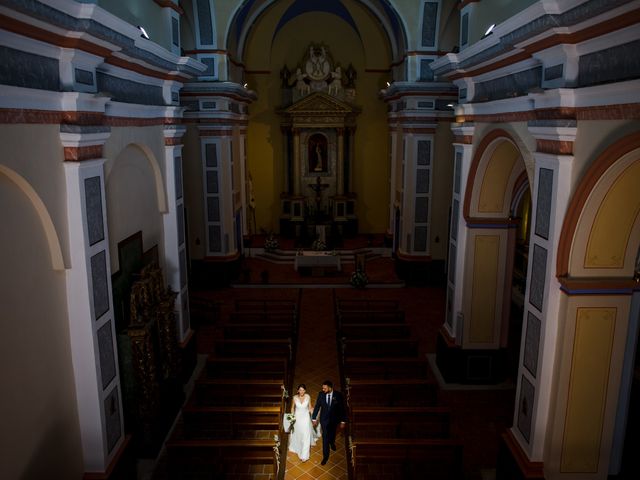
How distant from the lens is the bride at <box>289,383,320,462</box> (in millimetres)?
9039

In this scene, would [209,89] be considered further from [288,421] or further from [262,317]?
[288,421]

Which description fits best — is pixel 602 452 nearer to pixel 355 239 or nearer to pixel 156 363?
pixel 156 363

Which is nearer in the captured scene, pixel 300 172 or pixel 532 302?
pixel 532 302

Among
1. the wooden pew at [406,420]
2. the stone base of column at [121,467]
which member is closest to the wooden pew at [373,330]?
the wooden pew at [406,420]

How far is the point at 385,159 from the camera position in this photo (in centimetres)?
2470

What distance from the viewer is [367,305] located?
48.3ft

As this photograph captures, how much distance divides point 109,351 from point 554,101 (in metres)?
6.69

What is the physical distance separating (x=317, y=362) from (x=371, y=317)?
6.61 feet

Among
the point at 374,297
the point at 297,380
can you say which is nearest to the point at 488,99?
the point at 297,380

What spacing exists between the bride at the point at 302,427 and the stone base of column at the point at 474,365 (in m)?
3.95

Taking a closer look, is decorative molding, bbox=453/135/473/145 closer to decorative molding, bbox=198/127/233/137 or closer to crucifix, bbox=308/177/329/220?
decorative molding, bbox=198/127/233/137

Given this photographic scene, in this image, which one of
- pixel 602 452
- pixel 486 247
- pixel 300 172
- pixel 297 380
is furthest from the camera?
pixel 300 172

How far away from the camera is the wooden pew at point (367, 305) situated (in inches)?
579

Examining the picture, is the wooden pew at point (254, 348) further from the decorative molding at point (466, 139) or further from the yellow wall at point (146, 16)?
the yellow wall at point (146, 16)
